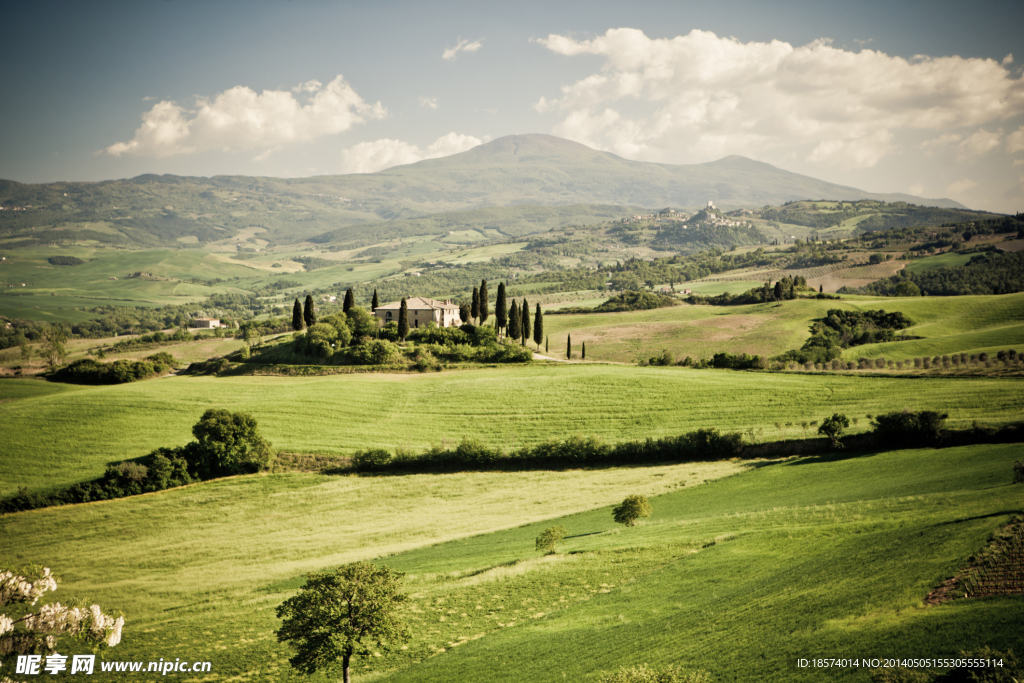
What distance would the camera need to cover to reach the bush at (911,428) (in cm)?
4528

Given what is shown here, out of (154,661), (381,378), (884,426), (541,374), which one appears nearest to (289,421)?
(381,378)

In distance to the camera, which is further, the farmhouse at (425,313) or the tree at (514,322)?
the farmhouse at (425,313)

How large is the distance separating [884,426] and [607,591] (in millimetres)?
32847

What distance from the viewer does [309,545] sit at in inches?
1516

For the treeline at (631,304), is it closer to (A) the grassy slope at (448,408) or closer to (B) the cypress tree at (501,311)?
(B) the cypress tree at (501,311)

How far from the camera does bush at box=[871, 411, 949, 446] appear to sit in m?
45.3

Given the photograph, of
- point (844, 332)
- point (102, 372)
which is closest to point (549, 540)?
point (102, 372)

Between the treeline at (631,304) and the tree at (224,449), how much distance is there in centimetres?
9367

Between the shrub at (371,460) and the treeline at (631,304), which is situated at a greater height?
the treeline at (631,304)

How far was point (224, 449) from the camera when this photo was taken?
52312 millimetres

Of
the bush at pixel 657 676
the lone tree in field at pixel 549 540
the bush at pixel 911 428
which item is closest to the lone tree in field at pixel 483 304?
the bush at pixel 911 428

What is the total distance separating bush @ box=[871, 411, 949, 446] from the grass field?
301cm

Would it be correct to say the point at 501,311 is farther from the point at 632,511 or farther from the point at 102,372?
the point at 632,511

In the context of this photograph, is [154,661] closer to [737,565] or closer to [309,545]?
[309,545]
